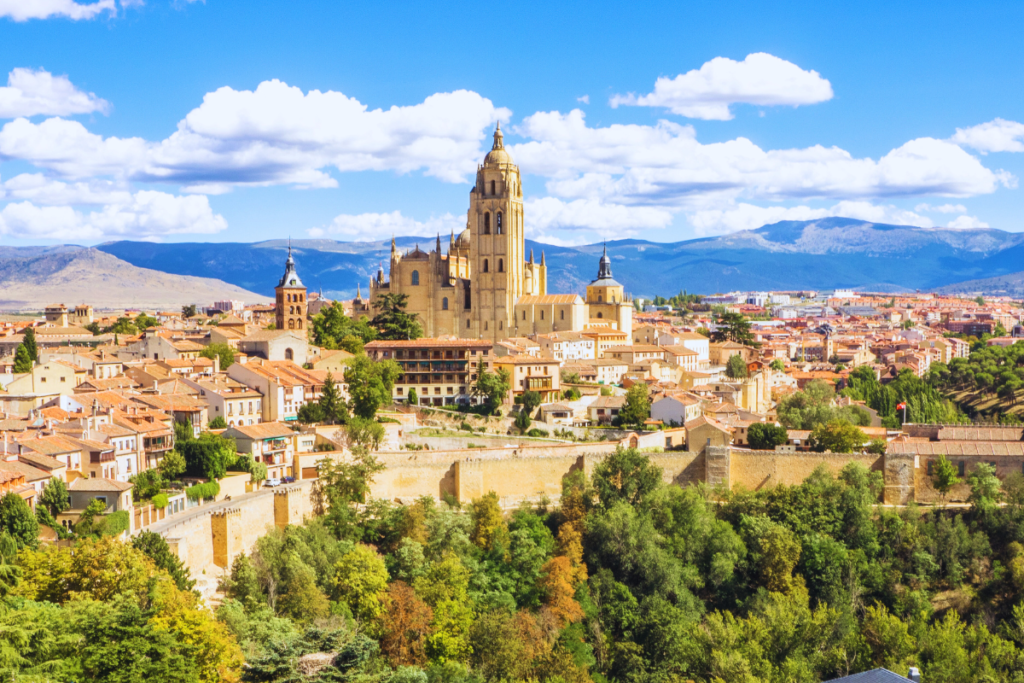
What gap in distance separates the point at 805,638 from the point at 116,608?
17.0m

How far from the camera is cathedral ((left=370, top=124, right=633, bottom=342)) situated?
69.0m

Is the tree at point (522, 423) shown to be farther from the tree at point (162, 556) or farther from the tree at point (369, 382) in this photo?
the tree at point (162, 556)

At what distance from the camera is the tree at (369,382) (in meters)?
42.1

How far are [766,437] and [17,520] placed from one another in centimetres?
2592

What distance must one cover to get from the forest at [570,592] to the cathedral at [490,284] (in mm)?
32060

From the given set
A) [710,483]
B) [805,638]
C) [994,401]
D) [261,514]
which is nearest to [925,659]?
[805,638]

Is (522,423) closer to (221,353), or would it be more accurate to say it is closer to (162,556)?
(221,353)

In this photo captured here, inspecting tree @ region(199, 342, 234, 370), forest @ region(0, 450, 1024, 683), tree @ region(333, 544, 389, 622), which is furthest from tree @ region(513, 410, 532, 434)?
tree @ region(333, 544, 389, 622)

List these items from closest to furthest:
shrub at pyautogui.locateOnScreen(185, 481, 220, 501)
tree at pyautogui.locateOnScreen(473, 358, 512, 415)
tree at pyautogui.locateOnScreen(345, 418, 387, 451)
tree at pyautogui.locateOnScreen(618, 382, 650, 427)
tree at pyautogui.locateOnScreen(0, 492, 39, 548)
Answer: tree at pyautogui.locateOnScreen(0, 492, 39, 548) → shrub at pyautogui.locateOnScreen(185, 481, 220, 501) → tree at pyautogui.locateOnScreen(345, 418, 387, 451) → tree at pyautogui.locateOnScreen(618, 382, 650, 427) → tree at pyautogui.locateOnScreen(473, 358, 512, 415)

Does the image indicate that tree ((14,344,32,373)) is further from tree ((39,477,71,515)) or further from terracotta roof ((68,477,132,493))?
tree ((39,477,71,515))

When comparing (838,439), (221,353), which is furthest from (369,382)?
(838,439)

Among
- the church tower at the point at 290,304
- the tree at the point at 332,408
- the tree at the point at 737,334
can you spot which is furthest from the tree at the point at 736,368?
the tree at the point at 332,408

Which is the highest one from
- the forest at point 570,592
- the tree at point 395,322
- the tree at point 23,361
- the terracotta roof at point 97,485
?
the tree at point 395,322

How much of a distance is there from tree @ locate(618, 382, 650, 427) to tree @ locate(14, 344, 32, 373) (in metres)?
23.9
